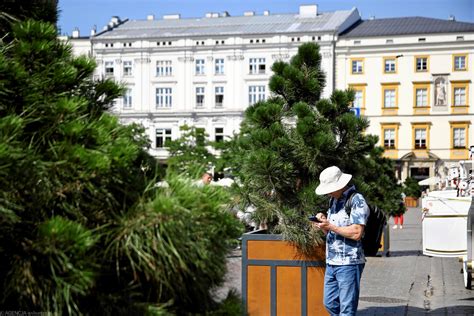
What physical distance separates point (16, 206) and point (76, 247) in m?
0.26

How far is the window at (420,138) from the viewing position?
73.3 meters

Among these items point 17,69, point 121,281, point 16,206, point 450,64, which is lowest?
point 121,281

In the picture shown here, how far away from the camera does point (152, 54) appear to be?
249 feet

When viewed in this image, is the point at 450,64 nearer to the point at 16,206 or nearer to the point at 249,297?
the point at 249,297

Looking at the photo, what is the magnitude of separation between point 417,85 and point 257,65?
14.5 meters

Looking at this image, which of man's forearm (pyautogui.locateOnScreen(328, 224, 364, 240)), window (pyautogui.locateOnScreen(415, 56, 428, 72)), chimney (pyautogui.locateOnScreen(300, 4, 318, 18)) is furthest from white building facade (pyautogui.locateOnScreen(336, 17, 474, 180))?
man's forearm (pyautogui.locateOnScreen(328, 224, 364, 240))

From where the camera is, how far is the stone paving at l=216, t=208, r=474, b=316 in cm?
1062

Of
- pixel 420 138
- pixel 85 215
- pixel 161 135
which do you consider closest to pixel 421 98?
pixel 420 138

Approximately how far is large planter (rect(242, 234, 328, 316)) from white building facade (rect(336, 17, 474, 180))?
211ft

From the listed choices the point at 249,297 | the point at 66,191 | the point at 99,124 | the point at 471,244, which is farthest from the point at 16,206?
the point at 471,244

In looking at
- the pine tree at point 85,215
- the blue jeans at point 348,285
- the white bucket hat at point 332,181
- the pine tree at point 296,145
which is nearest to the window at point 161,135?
the pine tree at point 296,145

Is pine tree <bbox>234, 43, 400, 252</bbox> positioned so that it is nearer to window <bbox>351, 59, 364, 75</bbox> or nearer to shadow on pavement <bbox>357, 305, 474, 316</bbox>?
shadow on pavement <bbox>357, 305, 474, 316</bbox>

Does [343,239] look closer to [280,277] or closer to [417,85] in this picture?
[280,277]

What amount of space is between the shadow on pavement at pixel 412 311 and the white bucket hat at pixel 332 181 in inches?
142
